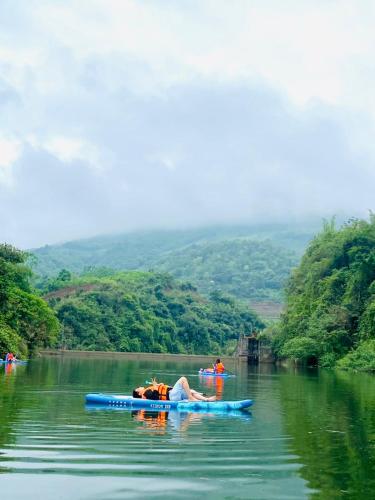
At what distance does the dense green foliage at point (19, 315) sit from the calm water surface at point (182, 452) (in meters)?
30.1

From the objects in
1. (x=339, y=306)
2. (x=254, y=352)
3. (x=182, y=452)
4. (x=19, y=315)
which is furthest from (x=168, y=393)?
(x=254, y=352)

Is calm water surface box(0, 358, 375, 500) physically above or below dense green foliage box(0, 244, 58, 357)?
below

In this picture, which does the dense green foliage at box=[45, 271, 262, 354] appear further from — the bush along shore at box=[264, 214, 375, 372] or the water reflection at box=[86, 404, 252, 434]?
the water reflection at box=[86, 404, 252, 434]

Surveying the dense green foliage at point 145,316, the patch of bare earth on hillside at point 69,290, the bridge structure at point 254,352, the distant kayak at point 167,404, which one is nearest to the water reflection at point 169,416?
the distant kayak at point 167,404

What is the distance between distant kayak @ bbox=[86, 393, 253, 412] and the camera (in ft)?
61.1

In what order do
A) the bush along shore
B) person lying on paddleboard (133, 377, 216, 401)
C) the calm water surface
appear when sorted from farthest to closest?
Answer: 1. the bush along shore
2. person lying on paddleboard (133, 377, 216, 401)
3. the calm water surface

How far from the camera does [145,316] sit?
10488 centimetres

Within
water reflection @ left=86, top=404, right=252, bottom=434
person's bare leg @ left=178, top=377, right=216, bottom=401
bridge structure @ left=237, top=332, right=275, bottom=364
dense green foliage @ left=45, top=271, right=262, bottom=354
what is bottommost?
water reflection @ left=86, top=404, right=252, bottom=434

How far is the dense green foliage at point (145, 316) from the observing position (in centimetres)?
9475

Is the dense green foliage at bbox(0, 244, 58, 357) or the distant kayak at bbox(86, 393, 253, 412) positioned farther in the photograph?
the dense green foliage at bbox(0, 244, 58, 357)

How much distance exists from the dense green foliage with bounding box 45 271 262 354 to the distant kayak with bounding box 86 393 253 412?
6878cm

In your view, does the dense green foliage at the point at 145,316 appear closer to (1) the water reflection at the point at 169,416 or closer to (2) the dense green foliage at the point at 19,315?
(2) the dense green foliage at the point at 19,315

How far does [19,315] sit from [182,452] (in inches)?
1765

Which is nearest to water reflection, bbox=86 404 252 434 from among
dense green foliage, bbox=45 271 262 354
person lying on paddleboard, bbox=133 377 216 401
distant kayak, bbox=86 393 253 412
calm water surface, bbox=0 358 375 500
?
calm water surface, bbox=0 358 375 500
